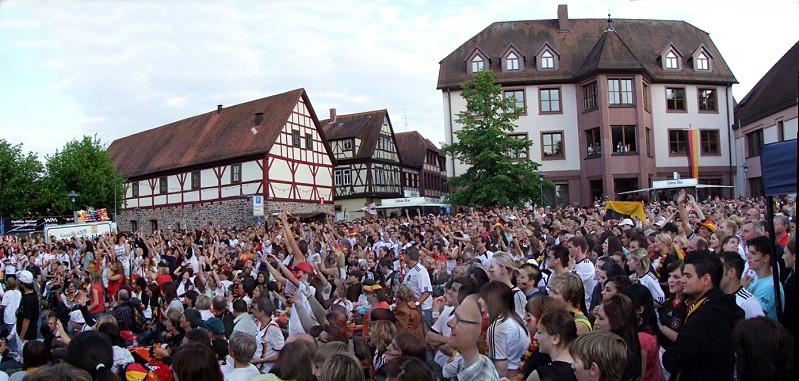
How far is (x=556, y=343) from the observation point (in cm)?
421

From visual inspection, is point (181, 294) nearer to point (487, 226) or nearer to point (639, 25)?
point (487, 226)

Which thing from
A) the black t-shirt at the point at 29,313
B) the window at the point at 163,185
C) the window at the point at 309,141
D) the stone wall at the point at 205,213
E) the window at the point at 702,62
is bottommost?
the black t-shirt at the point at 29,313

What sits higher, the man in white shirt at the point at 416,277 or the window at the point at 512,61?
the window at the point at 512,61

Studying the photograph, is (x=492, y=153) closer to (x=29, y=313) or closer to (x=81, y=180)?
(x=29, y=313)

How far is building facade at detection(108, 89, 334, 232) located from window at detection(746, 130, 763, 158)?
1100 inches

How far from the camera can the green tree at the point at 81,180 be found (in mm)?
45188

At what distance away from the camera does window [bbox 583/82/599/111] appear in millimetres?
40594

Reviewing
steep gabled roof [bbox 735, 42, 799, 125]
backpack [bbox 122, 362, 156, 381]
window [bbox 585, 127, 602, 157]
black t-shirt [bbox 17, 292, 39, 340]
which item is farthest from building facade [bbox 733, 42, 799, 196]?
backpack [bbox 122, 362, 156, 381]

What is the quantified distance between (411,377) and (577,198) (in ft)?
129

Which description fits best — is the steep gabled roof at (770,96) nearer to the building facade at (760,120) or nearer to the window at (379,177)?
the building facade at (760,120)

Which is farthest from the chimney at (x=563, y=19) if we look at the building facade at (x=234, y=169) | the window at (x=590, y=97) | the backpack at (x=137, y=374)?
the backpack at (x=137, y=374)

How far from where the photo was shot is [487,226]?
596 inches

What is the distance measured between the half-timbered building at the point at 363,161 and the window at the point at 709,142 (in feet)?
78.1

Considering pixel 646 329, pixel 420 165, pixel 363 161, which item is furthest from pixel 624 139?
pixel 646 329
